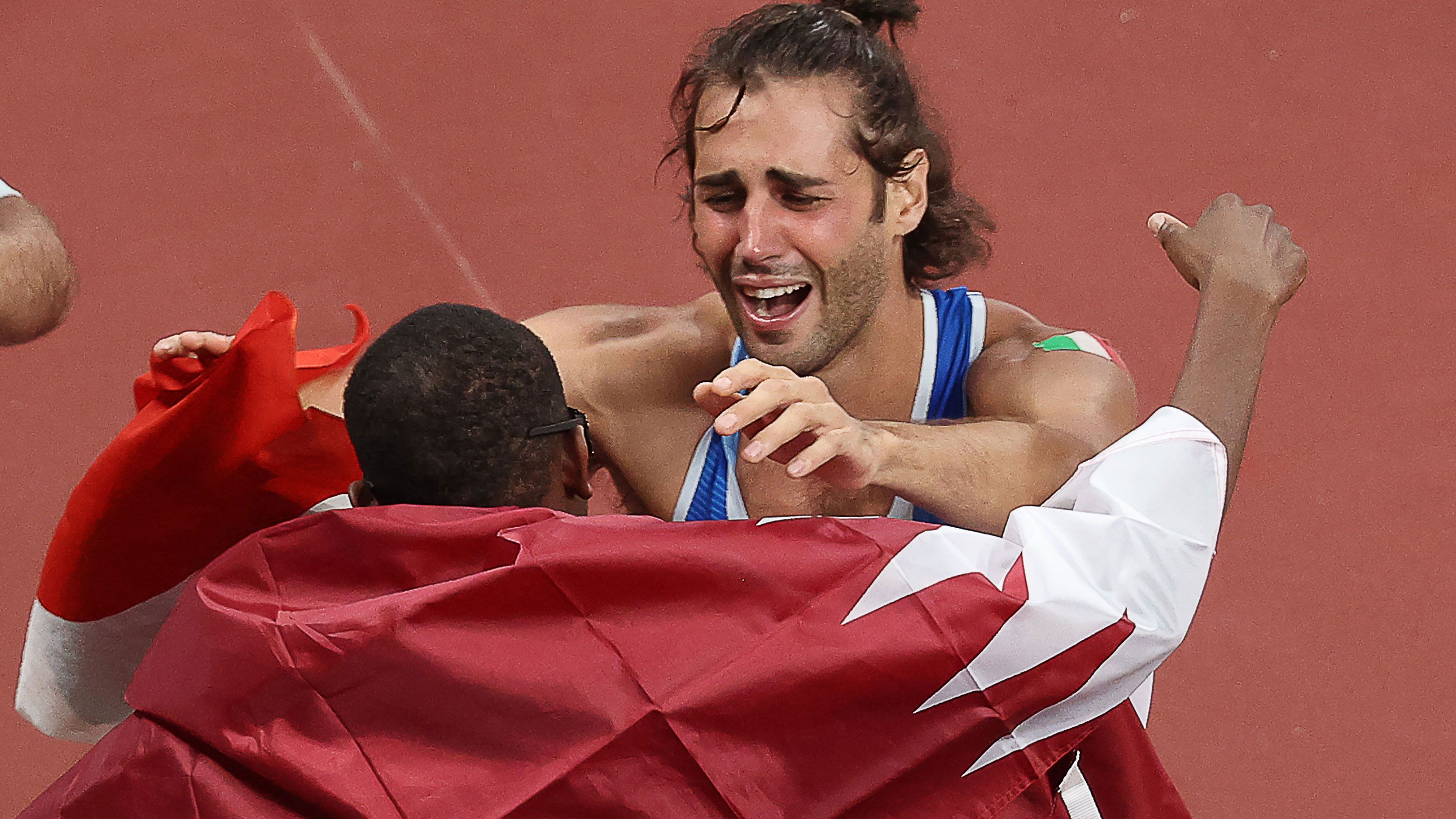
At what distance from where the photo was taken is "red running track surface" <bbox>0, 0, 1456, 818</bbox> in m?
2.84

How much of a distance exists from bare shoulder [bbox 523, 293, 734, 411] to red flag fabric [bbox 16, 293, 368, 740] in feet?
1.17

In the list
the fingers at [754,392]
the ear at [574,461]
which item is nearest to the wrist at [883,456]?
the fingers at [754,392]

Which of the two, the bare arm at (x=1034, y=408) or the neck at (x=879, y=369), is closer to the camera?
the bare arm at (x=1034, y=408)

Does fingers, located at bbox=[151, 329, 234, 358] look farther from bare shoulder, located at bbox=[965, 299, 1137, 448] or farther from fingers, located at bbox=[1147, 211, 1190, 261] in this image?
fingers, located at bbox=[1147, 211, 1190, 261]

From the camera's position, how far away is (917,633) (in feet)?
3.64

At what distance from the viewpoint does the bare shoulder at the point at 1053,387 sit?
5.29 ft

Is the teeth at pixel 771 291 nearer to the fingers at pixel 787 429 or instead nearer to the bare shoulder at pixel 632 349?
the bare shoulder at pixel 632 349

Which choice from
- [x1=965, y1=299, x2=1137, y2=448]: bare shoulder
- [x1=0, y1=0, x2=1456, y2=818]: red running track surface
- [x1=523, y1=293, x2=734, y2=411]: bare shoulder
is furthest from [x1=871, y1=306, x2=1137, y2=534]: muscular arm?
[x1=0, y1=0, x2=1456, y2=818]: red running track surface

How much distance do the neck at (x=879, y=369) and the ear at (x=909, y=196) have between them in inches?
3.3

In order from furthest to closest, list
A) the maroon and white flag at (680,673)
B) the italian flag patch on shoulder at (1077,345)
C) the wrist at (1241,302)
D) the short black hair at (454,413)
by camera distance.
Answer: the italian flag patch on shoulder at (1077,345) < the wrist at (1241,302) < the short black hair at (454,413) < the maroon and white flag at (680,673)

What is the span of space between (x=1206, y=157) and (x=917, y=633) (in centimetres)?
233

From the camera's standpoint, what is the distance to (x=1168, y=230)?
165 centimetres

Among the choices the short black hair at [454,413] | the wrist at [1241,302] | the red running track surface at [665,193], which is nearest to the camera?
the short black hair at [454,413]

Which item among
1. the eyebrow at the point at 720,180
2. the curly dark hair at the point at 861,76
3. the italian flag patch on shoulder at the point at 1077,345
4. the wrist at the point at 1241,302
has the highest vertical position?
the curly dark hair at the point at 861,76
